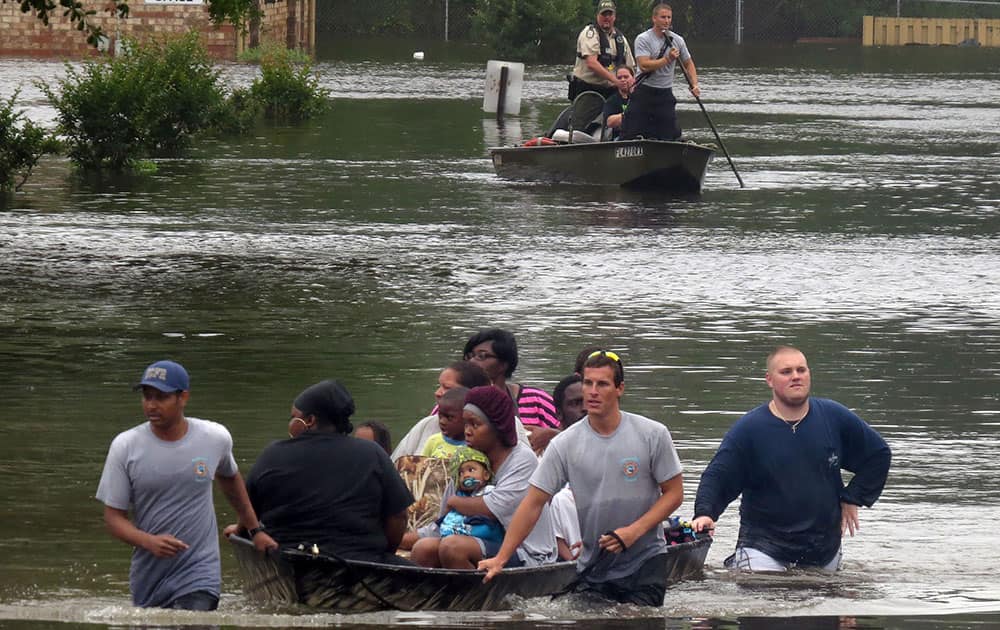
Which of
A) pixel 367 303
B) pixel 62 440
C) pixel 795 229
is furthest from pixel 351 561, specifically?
pixel 795 229

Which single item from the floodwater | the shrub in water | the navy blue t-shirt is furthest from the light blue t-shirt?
the navy blue t-shirt

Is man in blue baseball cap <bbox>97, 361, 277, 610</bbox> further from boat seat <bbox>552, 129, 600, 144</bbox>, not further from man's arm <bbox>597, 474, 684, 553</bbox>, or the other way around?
boat seat <bbox>552, 129, 600, 144</bbox>

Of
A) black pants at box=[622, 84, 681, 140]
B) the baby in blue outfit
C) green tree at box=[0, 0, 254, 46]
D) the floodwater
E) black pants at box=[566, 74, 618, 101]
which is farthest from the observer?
black pants at box=[566, 74, 618, 101]

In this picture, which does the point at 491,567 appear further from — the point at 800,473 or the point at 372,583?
the point at 800,473

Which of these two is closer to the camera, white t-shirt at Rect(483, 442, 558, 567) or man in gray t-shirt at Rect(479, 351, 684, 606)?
man in gray t-shirt at Rect(479, 351, 684, 606)

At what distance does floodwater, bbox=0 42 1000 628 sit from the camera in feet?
31.0

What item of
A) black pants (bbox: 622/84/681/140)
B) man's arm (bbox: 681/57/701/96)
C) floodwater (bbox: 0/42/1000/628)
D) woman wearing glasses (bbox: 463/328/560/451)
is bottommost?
floodwater (bbox: 0/42/1000/628)

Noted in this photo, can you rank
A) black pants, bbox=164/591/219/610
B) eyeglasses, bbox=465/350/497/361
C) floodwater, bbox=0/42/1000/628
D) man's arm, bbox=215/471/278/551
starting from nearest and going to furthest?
black pants, bbox=164/591/219/610, man's arm, bbox=215/471/278/551, floodwater, bbox=0/42/1000/628, eyeglasses, bbox=465/350/497/361

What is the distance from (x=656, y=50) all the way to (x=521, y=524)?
16766 mm

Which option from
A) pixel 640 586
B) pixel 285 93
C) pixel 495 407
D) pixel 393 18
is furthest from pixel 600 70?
pixel 393 18

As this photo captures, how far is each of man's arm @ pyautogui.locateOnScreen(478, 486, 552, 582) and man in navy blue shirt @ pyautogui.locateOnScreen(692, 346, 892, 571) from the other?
3.10ft

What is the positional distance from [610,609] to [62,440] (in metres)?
4.86

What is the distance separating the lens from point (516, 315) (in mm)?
16734

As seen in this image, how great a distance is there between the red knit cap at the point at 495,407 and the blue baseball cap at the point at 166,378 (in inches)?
54.9
